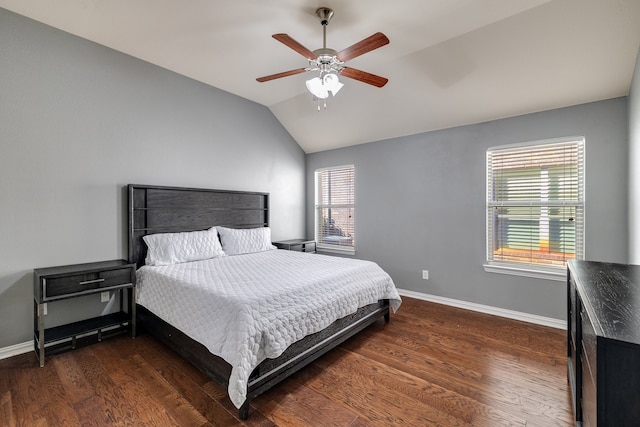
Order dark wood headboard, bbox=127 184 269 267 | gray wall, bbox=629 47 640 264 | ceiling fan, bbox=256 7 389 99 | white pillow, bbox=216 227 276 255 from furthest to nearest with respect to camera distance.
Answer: white pillow, bbox=216 227 276 255
dark wood headboard, bbox=127 184 269 267
gray wall, bbox=629 47 640 264
ceiling fan, bbox=256 7 389 99

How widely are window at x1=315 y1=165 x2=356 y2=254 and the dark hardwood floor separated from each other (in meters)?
2.28

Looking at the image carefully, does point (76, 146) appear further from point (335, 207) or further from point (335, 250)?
point (335, 250)

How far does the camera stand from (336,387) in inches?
79.3

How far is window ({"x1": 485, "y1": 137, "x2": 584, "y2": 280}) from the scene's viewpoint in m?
2.98

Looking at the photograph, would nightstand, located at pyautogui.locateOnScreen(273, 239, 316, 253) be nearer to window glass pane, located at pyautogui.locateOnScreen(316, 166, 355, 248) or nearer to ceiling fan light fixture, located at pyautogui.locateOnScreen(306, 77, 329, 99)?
window glass pane, located at pyautogui.locateOnScreen(316, 166, 355, 248)

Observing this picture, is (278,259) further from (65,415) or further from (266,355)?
(65,415)

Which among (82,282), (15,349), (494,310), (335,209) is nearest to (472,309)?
(494,310)

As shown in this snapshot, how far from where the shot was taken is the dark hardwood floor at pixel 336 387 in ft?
5.64

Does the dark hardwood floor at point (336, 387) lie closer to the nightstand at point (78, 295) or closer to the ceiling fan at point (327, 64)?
the nightstand at point (78, 295)

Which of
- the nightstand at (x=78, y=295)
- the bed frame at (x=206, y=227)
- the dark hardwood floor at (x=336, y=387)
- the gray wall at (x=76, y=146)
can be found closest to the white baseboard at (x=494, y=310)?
the dark hardwood floor at (x=336, y=387)

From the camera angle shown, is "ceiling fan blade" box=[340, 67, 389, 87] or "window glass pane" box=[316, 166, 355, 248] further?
"window glass pane" box=[316, 166, 355, 248]

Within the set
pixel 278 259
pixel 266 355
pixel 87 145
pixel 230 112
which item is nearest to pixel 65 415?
pixel 266 355

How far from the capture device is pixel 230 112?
402cm

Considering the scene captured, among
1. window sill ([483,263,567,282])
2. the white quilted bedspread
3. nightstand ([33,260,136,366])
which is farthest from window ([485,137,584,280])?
nightstand ([33,260,136,366])
